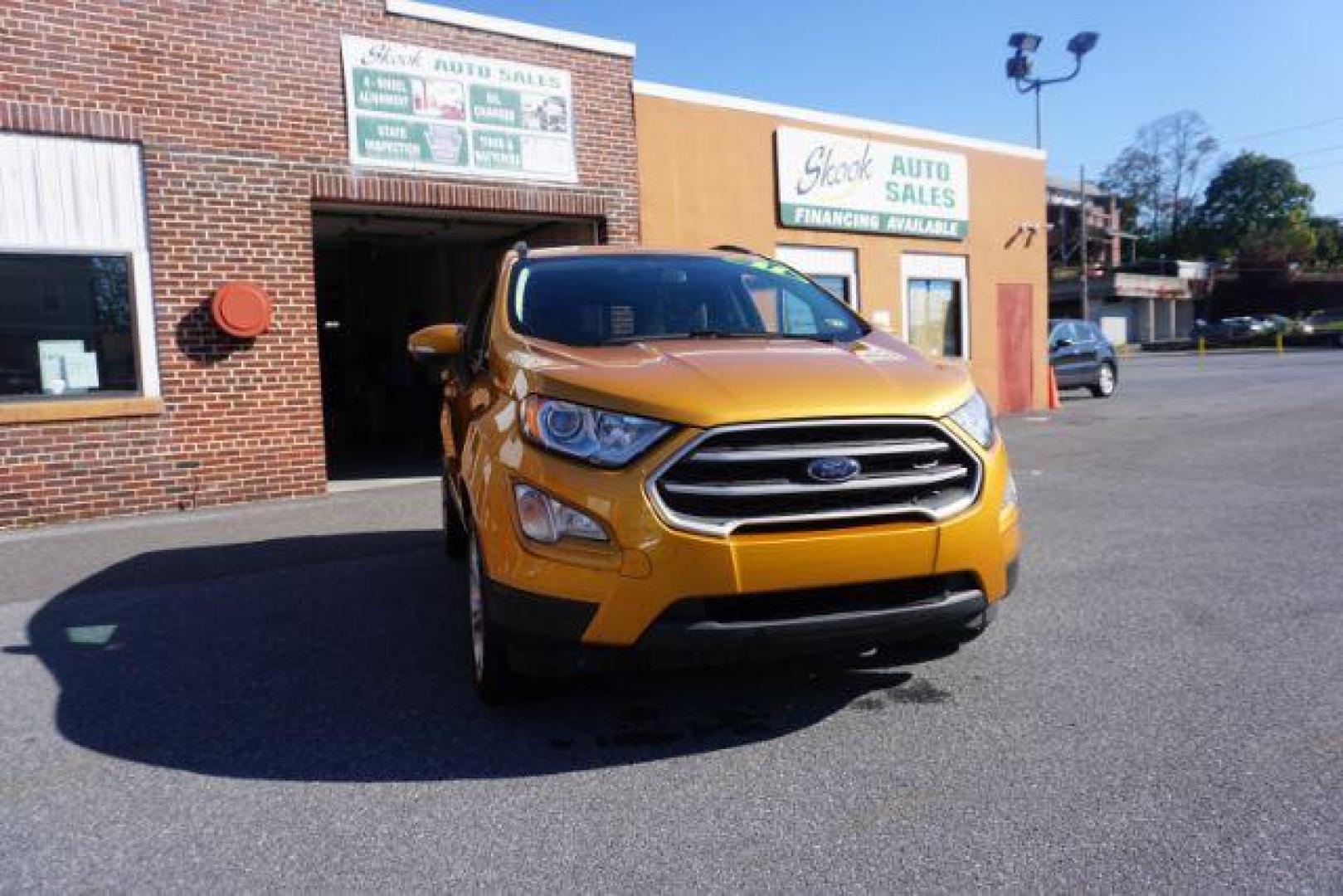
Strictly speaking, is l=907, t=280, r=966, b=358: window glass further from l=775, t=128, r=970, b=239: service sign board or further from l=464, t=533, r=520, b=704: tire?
l=464, t=533, r=520, b=704: tire

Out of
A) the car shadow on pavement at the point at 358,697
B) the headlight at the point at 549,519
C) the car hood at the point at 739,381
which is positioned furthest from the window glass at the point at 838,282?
the headlight at the point at 549,519

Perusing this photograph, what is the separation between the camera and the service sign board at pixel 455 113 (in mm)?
9805

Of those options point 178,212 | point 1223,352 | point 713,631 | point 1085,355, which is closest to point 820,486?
point 713,631

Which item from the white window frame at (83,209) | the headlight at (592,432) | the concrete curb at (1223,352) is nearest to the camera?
the headlight at (592,432)

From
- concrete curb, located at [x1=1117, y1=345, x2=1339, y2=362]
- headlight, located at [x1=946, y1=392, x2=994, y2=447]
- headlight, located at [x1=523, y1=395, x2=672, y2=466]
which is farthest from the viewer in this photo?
concrete curb, located at [x1=1117, y1=345, x2=1339, y2=362]

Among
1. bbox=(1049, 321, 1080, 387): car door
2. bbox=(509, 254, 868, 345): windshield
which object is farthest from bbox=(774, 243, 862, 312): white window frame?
bbox=(509, 254, 868, 345): windshield

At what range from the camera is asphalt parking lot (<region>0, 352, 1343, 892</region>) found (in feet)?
8.86

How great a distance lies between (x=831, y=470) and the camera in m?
3.18

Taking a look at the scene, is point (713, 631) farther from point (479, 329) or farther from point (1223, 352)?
point (1223, 352)

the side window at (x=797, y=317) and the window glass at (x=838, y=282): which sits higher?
the window glass at (x=838, y=282)

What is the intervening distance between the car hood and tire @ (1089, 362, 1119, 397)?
17585mm

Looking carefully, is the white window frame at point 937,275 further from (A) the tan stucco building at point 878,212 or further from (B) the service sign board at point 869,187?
(B) the service sign board at point 869,187

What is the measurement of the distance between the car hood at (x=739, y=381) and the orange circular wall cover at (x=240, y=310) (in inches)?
240

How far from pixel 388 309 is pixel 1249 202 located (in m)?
91.9
